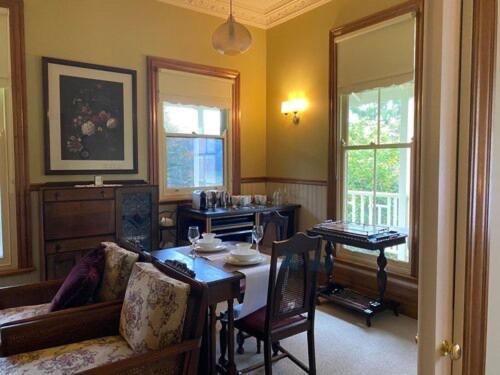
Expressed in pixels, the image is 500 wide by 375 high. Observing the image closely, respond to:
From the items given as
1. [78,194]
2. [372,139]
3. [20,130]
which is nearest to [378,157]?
[372,139]

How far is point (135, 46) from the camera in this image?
4.33m

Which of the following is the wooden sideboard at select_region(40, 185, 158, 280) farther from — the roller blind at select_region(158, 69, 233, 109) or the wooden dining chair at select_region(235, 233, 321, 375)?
the wooden dining chair at select_region(235, 233, 321, 375)

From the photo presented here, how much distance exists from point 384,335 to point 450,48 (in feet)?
9.38

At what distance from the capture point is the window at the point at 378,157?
12.3 ft

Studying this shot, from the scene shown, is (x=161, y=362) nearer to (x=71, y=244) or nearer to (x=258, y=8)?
(x=71, y=244)

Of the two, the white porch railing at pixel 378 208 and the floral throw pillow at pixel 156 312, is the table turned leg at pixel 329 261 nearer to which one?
the white porch railing at pixel 378 208

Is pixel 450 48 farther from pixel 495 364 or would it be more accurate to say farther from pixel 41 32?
pixel 41 32

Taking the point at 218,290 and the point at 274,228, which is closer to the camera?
the point at 218,290

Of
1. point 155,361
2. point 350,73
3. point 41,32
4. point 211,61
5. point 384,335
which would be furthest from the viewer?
point 211,61

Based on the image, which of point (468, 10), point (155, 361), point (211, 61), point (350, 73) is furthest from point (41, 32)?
point (468, 10)

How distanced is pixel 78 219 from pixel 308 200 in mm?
2712

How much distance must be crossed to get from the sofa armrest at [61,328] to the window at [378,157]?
2.82 metres

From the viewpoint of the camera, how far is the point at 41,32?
3.77 m

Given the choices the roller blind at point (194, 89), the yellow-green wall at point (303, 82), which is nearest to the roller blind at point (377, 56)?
the yellow-green wall at point (303, 82)
